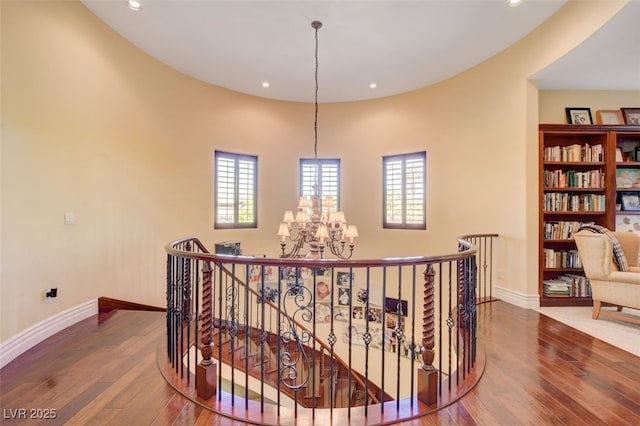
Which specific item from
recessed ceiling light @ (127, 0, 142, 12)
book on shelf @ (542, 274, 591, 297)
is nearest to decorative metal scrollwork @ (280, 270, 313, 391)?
book on shelf @ (542, 274, 591, 297)

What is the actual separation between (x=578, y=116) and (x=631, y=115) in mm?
801

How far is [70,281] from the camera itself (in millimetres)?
3260

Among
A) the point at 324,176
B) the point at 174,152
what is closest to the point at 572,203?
the point at 324,176

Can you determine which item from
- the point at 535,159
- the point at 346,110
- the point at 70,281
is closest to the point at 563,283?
the point at 535,159

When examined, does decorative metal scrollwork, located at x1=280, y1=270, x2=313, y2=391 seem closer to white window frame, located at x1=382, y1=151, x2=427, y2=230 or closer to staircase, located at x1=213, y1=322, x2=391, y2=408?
staircase, located at x1=213, y1=322, x2=391, y2=408

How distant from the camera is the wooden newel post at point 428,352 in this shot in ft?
6.61

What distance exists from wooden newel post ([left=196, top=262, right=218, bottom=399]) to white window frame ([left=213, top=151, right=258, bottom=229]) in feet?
11.1

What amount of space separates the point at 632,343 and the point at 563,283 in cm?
124

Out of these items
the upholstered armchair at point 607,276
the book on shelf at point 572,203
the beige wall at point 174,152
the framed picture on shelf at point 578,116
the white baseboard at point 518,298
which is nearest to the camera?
the beige wall at point 174,152

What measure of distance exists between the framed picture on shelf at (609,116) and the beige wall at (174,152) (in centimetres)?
122

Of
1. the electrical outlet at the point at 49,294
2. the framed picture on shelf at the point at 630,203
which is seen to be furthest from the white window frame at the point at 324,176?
the framed picture on shelf at the point at 630,203

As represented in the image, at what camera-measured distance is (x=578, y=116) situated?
13.8 feet

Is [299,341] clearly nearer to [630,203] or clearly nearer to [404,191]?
[404,191]

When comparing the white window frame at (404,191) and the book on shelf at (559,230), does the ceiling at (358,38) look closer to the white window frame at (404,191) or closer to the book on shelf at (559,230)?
the white window frame at (404,191)
